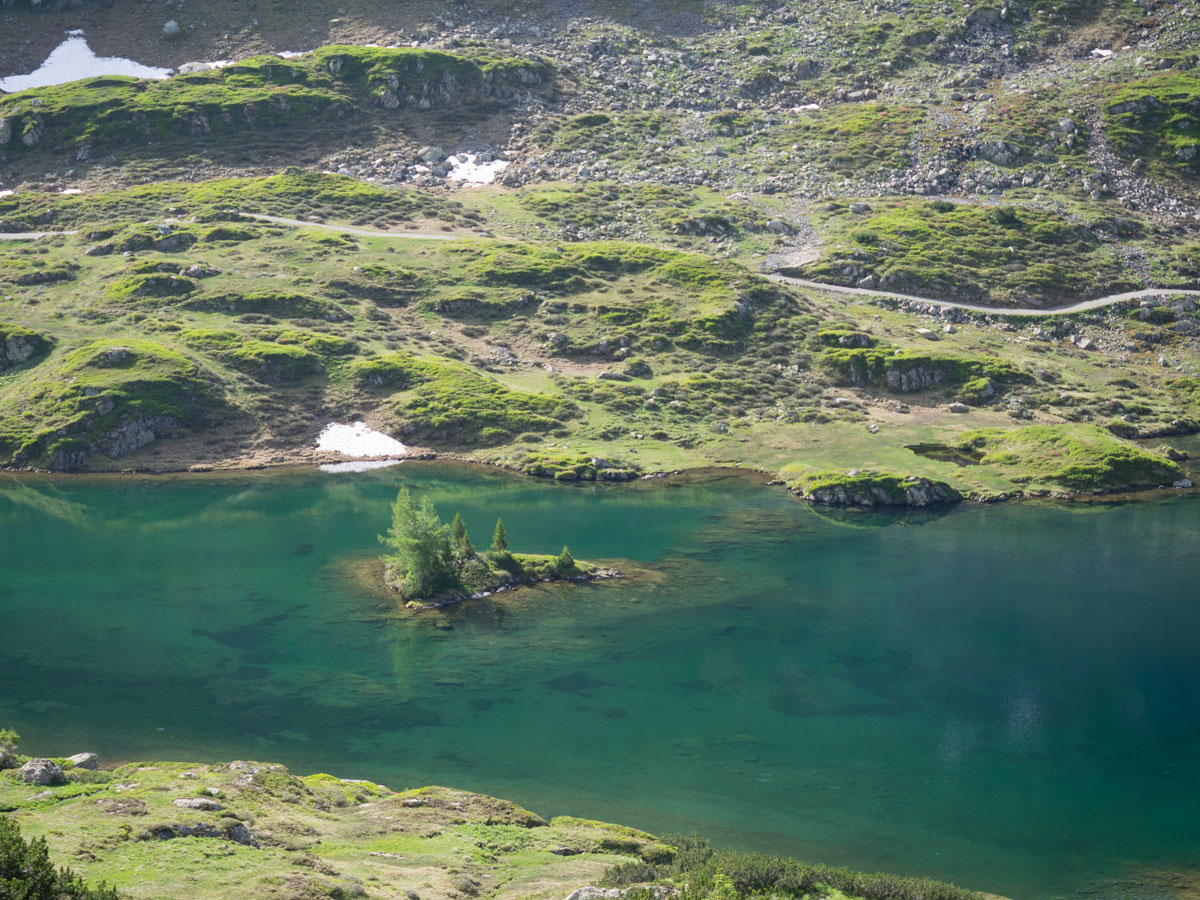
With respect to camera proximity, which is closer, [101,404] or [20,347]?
[101,404]

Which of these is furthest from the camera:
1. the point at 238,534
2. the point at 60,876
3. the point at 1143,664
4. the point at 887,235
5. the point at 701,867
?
the point at 887,235

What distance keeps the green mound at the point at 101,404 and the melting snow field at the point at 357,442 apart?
15821mm

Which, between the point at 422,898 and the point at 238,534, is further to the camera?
the point at 238,534

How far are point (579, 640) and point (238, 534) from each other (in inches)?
1838

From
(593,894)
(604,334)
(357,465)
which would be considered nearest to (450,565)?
(357,465)

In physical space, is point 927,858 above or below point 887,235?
below

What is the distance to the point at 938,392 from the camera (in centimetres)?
14812

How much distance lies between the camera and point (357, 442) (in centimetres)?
13862

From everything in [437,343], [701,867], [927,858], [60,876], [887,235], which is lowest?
[927,858]

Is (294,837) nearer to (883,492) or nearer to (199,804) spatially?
(199,804)

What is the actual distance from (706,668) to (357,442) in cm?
7525

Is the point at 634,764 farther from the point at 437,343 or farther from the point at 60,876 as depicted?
the point at 437,343

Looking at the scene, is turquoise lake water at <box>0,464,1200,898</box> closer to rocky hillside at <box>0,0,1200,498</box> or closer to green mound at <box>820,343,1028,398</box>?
rocky hillside at <box>0,0,1200,498</box>

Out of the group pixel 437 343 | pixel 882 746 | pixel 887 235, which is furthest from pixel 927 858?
pixel 887 235
